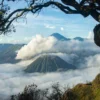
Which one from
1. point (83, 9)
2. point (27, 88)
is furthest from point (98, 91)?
Result: point (27, 88)

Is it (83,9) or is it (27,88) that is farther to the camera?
(27,88)

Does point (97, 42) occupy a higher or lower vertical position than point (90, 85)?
higher

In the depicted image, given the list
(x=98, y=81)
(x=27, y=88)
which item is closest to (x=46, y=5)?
(x=98, y=81)

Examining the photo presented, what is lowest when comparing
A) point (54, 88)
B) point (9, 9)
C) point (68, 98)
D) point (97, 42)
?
point (54, 88)

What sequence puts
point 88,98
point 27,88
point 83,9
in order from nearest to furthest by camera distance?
point 83,9, point 88,98, point 27,88

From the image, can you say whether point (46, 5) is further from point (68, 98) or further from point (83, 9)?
point (68, 98)

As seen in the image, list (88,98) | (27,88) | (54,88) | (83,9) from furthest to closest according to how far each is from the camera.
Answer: (54,88) < (27,88) < (88,98) < (83,9)

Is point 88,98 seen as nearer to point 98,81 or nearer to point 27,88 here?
point 98,81

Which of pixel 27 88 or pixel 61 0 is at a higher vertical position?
pixel 61 0

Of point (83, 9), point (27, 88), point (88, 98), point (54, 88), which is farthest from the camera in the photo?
point (54, 88)

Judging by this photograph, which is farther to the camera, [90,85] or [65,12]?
[90,85]
